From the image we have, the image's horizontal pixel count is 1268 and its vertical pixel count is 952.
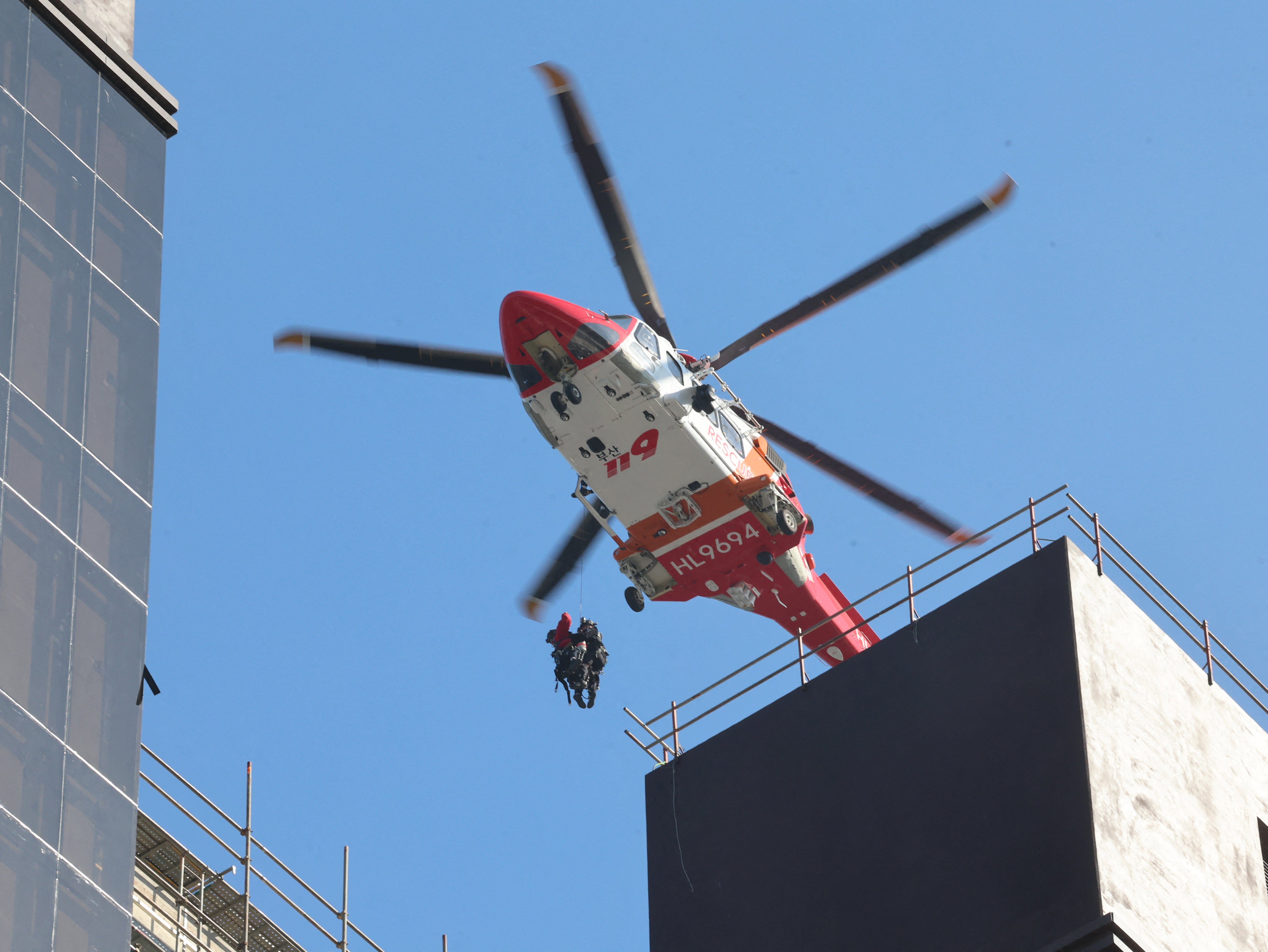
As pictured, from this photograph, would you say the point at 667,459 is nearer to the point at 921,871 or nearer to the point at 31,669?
the point at 921,871

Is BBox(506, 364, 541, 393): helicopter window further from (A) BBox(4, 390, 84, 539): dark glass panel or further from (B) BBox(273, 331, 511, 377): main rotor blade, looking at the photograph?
(A) BBox(4, 390, 84, 539): dark glass panel

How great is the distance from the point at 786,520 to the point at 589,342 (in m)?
3.99

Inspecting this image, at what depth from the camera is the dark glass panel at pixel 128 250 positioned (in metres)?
16.3

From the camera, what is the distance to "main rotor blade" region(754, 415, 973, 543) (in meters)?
24.0

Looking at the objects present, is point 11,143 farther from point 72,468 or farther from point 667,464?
point 667,464

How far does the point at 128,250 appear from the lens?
16.6 meters

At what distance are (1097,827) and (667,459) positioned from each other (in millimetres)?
9311

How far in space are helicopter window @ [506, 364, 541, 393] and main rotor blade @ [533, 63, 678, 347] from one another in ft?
5.62

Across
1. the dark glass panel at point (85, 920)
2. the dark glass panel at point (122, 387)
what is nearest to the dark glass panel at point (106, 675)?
the dark glass panel at point (85, 920)

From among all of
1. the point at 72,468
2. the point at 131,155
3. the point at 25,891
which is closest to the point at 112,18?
the point at 131,155

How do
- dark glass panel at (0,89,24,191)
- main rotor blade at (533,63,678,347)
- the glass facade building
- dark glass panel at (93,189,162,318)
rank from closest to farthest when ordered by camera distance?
the glass facade building, dark glass panel at (0,89,24,191), dark glass panel at (93,189,162,318), main rotor blade at (533,63,678,347)

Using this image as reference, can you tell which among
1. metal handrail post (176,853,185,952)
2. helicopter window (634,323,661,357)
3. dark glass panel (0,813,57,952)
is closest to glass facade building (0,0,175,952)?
dark glass panel (0,813,57,952)

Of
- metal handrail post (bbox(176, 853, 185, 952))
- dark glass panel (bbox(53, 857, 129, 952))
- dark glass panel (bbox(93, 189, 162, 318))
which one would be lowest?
dark glass panel (bbox(53, 857, 129, 952))

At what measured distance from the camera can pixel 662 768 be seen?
61.4 feet
